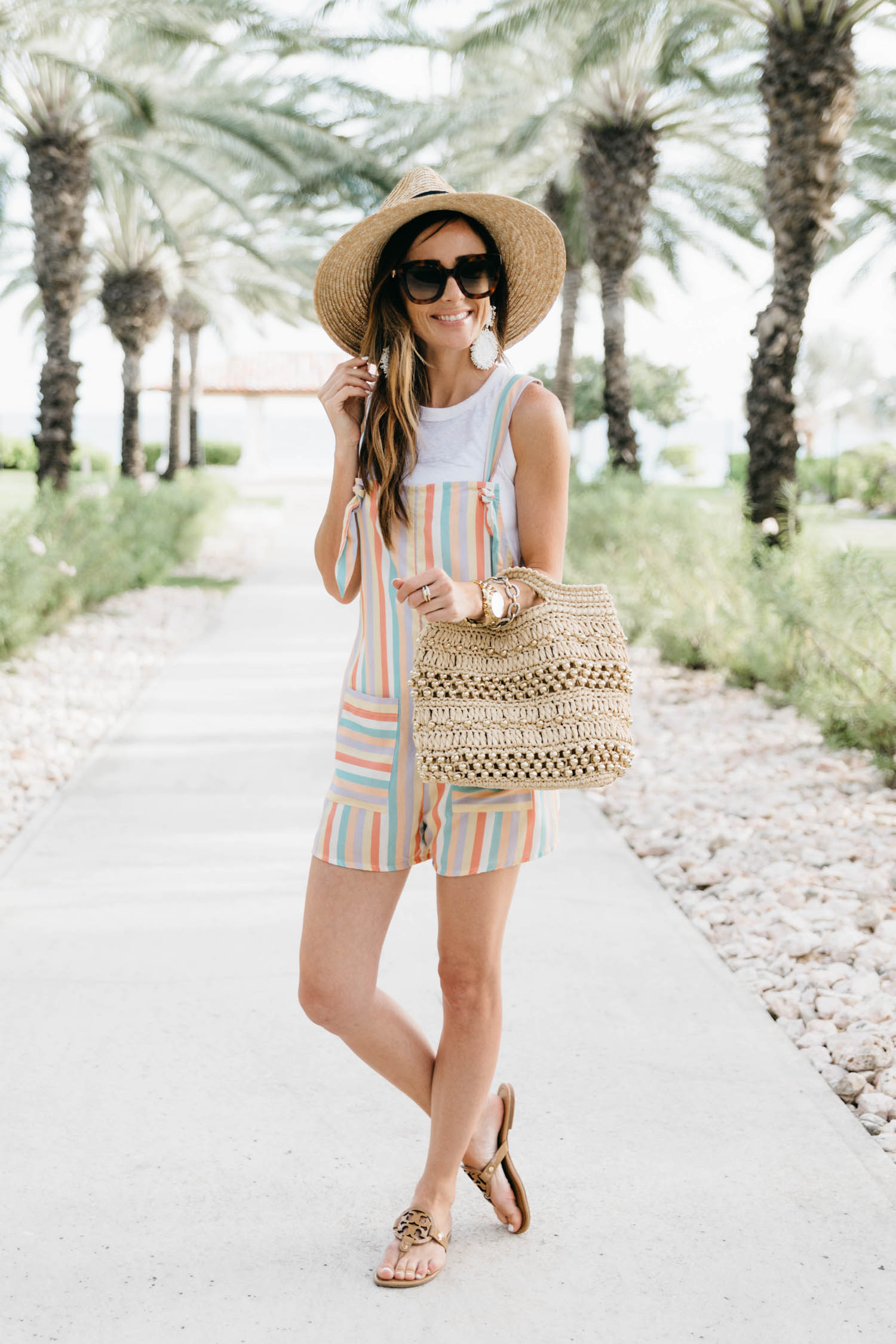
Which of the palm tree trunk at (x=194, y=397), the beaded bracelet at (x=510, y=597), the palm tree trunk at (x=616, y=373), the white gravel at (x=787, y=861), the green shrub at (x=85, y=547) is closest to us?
the beaded bracelet at (x=510, y=597)

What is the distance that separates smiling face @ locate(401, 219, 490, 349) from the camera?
2.24m

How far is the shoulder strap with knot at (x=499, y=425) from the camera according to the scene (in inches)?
85.7

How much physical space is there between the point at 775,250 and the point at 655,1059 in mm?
8791

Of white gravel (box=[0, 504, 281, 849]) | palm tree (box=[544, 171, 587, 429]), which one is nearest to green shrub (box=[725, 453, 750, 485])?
palm tree (box=[544, 171, 587, 429])

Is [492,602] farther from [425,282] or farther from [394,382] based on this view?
[425,282]

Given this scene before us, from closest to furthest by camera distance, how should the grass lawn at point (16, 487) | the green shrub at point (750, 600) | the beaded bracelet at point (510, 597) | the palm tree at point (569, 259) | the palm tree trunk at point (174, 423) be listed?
the beaded bracelet at point (510, 597), the green shrub at point (750, 600), the palm tree at point (569, 259), the palm tree trunk at point (174, 423), the grass lawn at point (16, 487)

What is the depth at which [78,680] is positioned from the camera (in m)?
8.16

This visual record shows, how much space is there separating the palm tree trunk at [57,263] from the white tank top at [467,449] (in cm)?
1209

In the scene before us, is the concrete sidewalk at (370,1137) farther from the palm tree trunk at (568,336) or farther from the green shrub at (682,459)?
the green shrub at (682,459)

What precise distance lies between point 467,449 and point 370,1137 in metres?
1.50

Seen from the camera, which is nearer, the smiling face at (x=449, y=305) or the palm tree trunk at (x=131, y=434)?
the smiling face at (x=449, y=305)

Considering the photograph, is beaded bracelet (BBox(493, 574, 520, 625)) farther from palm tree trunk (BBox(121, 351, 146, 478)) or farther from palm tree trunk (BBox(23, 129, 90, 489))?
palm tree trunk (BBox(121, 351, 146, 478))

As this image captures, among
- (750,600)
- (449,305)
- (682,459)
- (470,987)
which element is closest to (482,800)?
(470,987)

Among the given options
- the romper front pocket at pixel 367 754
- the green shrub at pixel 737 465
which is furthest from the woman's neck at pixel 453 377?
the green shrub at pixel 737 465
